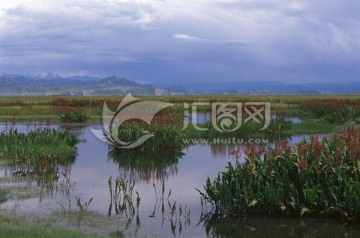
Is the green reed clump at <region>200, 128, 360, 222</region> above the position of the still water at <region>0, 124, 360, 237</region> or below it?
above

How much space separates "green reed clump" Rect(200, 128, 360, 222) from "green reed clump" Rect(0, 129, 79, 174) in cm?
833

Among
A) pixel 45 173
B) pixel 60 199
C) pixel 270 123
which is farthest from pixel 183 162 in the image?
pixel 270 123

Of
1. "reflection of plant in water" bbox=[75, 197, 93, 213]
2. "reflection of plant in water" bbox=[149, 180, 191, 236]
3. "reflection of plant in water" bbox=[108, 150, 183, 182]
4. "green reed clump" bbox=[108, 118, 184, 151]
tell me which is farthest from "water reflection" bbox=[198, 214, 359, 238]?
"green reed clump" bbox=[108, 118, 184, 151]

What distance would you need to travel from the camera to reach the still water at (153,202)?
1216 centimetres

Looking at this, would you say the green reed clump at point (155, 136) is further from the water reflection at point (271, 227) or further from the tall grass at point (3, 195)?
the water reflection at point (271, 227)

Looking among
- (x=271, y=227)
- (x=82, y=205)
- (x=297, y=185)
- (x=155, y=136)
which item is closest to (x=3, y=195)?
(x=82, y=205)

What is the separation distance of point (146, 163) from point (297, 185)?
36.6ft

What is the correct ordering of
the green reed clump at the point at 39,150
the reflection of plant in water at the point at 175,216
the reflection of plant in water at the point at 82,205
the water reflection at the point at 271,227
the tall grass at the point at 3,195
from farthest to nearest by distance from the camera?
the green reed clump at the point at 39,150
the tall grass at the point at 3,195
the reflection of plant in water at the point at 82,205
the reflection of plant in water at the point at 175,216
the water reflection at the point at 271,227

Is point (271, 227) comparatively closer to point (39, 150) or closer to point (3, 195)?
point (3, 195)

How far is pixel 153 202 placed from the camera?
1498cm

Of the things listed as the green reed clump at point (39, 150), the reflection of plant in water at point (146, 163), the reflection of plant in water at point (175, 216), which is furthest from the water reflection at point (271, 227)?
the green reed clump at point (39, 150)

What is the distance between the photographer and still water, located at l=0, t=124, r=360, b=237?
39.9 feet

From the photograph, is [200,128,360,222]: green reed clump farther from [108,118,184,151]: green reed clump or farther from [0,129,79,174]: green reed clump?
[108,118,184,151]: green reed clump

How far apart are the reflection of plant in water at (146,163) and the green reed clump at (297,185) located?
6.08m
